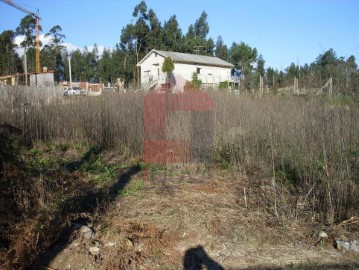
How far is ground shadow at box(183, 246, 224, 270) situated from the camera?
9.52 ft

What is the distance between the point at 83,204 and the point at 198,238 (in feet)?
5.15

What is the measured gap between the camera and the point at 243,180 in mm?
4875

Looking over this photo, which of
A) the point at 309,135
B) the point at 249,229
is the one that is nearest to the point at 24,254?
the point at 249,229

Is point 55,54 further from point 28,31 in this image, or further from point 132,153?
point 132,153

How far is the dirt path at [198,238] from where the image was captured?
2.92 m

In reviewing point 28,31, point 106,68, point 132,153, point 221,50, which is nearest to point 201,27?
point 221,50

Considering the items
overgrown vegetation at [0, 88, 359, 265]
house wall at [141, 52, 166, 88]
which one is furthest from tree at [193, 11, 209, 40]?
overgrown vegetation at [0, 88, 359, 265]

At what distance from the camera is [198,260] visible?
9.85 feet

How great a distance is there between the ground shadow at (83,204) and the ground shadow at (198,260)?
1.16m

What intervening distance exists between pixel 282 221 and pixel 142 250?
5.12 ft

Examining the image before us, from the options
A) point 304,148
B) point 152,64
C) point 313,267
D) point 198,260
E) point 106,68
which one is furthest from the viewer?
point 106,68

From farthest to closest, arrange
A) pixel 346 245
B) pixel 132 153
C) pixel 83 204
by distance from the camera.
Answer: pixel 132 153 < pixel 83 204 < pixel 346 245

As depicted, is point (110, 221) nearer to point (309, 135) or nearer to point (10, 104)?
point (309, 135)

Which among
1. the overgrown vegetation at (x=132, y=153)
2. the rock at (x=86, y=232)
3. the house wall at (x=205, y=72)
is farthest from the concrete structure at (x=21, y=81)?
the house wall at (x=205, y=72)
